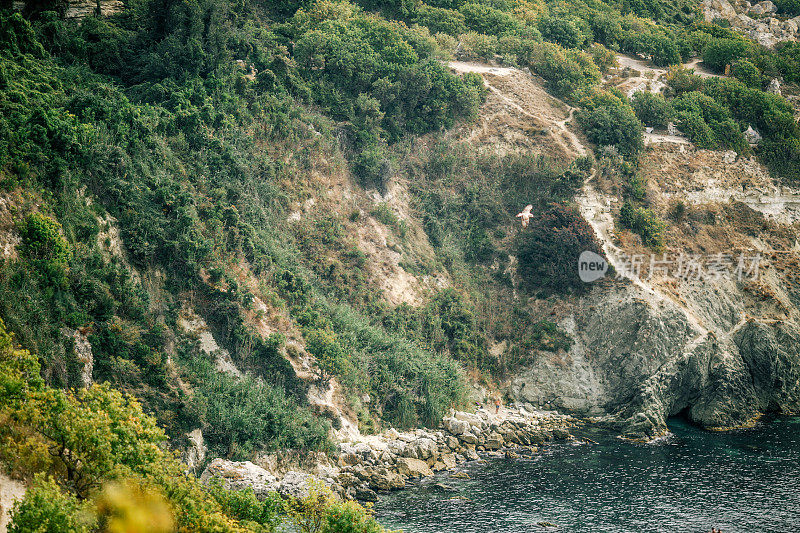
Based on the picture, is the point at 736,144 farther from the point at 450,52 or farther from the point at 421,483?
the point at 421,483

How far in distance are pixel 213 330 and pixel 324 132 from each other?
24.0 m

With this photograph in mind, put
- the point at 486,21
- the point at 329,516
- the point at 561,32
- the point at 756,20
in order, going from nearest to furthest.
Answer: the point at 329,516, the point at 486,21, the point at 561,32, the point at 756,20

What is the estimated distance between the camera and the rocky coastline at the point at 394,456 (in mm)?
44844

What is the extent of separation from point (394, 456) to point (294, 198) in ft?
79.7

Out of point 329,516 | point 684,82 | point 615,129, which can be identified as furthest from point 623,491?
point 684,82

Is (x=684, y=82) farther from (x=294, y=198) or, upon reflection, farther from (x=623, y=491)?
(x=623, y=491)

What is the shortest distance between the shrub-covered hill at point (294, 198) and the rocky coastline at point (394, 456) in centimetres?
142

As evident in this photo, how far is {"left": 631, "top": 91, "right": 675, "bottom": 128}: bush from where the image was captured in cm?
8094

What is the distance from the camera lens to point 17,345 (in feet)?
126

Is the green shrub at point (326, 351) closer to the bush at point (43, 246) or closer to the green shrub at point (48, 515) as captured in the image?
the bush at point (43, 246)

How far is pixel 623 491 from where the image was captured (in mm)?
47875

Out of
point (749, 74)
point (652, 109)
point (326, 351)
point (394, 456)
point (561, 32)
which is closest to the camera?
point (394, 456)

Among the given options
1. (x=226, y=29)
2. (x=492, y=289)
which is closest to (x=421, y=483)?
(x=492, y=289)

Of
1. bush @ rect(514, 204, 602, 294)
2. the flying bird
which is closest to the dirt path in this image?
the flying bird
